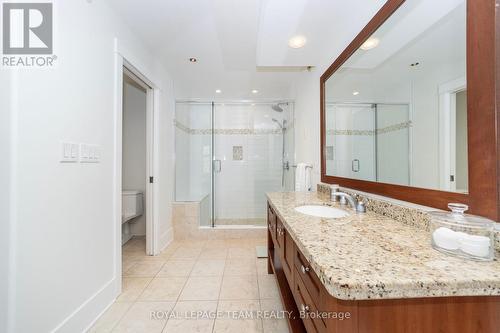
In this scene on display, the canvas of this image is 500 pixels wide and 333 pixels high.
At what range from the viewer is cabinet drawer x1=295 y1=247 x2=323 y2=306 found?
67 cm

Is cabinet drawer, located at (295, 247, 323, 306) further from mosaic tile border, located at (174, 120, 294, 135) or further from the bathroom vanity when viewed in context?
mosaic tile border, located at (174, 120, 294, 135)

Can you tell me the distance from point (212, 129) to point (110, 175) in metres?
2.28

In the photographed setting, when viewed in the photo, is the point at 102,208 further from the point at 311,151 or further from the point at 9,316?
the point at 311,151

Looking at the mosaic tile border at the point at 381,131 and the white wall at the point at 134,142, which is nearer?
the mosaic tile border at the point at 381,131

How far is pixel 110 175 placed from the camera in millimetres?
1625

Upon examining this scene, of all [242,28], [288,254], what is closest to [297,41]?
[242,28]

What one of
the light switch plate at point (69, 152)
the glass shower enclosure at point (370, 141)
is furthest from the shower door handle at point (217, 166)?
the light switch plate at point (69, 152)

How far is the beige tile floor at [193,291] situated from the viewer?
139 centimetres

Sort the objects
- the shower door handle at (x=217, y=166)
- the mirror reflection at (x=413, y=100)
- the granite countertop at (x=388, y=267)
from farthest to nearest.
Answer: the shower door handle at (x=217, y=166)
the mirror reflection at (x=413, y=100)
the granite countertop at (x=388, y=267)

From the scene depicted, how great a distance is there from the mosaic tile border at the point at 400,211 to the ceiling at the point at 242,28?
119cm

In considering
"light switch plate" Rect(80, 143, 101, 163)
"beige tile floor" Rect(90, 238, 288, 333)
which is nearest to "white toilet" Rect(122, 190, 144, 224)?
"beige tile floor" Rect(90, 238, 288, 333)

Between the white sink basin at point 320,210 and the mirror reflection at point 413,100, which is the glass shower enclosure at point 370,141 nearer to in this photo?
the mirror reflection at point 413,100

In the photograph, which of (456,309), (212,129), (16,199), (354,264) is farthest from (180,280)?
(212,129)

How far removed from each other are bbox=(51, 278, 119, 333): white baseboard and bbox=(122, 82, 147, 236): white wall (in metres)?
1.58
